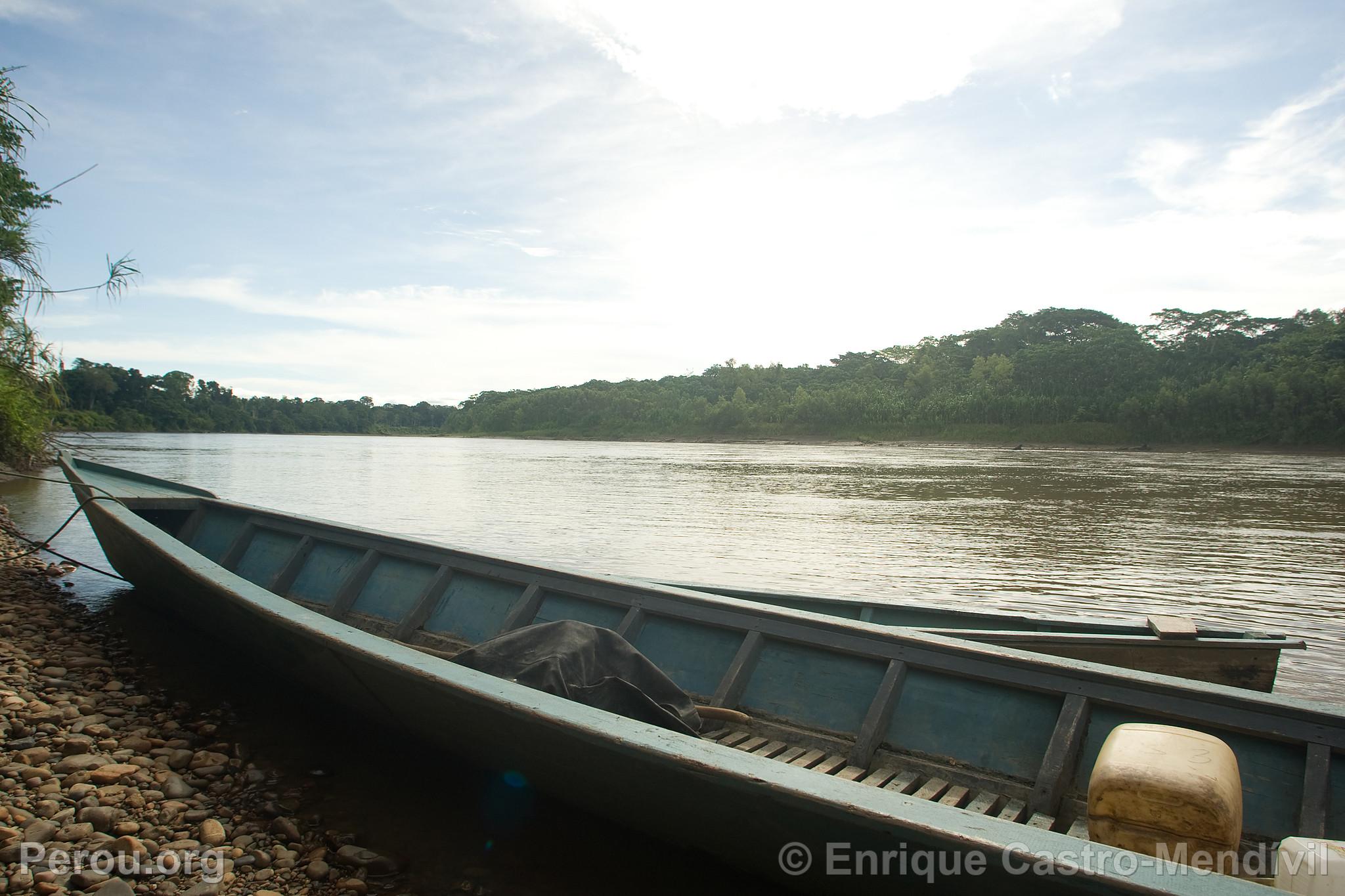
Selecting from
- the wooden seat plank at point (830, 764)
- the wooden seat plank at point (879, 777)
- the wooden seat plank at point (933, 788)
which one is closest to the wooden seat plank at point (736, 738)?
the wooden seat plank at point (830, 764)

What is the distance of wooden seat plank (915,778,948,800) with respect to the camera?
9.84ft

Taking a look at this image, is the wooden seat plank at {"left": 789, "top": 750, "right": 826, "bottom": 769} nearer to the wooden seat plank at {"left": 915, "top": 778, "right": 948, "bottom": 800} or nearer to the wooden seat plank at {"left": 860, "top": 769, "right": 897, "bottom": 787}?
the wooden seat plank at {"left": 860, "top": 769, "right": 897, "bottom": 787}

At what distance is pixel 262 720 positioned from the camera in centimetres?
456

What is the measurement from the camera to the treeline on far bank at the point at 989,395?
5528 centimetres

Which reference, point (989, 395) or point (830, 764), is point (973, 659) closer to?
point (830, 764)

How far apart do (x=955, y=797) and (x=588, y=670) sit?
1673mm

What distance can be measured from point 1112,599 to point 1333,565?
4605mm

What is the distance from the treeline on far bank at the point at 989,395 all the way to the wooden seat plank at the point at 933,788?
21152 mm

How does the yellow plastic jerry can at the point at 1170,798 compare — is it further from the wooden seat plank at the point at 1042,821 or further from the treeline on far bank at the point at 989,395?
the treeline on far bank at the point at 989,395

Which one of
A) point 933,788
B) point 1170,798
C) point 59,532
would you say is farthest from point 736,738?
point 59,532

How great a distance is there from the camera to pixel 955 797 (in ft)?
9.64

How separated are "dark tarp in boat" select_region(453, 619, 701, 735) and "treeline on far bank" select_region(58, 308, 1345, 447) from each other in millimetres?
19381

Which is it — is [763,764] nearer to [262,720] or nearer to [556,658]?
[556,658]

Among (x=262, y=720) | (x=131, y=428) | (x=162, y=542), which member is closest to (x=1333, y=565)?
(x=262, y=720)
